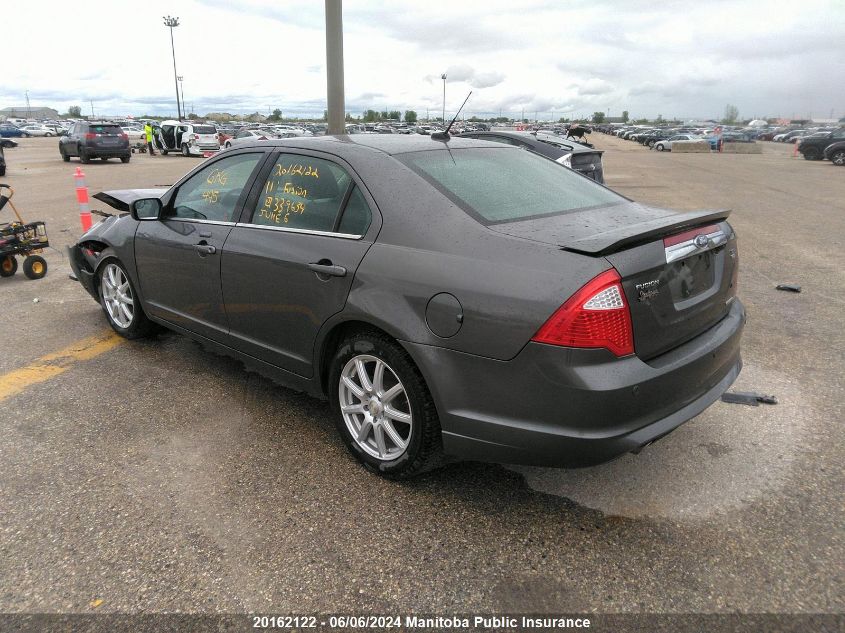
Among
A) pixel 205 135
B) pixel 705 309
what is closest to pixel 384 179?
pixel 705 309

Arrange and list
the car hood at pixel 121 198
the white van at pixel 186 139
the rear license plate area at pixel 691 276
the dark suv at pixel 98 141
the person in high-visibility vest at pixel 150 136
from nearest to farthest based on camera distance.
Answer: the rear license plate area at pixel 691 276
the car hood at pixel 121 198
the dark suv at pixel 98 141
the white van at pixel 186 139
the person in high-visibility vest at pixel 150 136

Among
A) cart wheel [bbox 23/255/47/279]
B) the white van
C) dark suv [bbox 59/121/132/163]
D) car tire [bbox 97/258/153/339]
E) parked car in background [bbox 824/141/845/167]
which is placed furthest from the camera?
the white van

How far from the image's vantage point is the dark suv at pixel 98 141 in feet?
79.4

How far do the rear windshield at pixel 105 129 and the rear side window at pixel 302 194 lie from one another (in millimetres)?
24758

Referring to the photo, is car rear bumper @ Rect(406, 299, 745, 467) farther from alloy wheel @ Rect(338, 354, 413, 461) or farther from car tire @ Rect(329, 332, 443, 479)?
alloy wheel @ Rect(338, 354, 413, 461)

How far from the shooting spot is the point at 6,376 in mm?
4176

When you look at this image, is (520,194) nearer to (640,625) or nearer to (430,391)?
(430,391)

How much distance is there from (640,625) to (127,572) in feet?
6.20

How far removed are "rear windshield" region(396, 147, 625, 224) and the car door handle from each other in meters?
0.59

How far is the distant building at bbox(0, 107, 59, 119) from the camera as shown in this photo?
4983 inches

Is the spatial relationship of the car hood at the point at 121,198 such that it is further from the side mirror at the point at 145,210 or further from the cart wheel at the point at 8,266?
the cart wheel at the point at 8,266

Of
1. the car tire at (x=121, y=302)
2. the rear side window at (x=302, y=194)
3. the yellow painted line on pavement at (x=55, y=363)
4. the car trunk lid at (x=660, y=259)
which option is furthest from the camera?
the car tire at (x=121, y=302)

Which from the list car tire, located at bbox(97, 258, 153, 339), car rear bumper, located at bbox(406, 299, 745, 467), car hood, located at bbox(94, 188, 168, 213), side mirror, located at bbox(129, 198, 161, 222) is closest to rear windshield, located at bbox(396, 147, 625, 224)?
car rear bumper, located at bbox(406, 299, 745, 467)

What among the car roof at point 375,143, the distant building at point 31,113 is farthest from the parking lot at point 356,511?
the distant building at point 31,113
